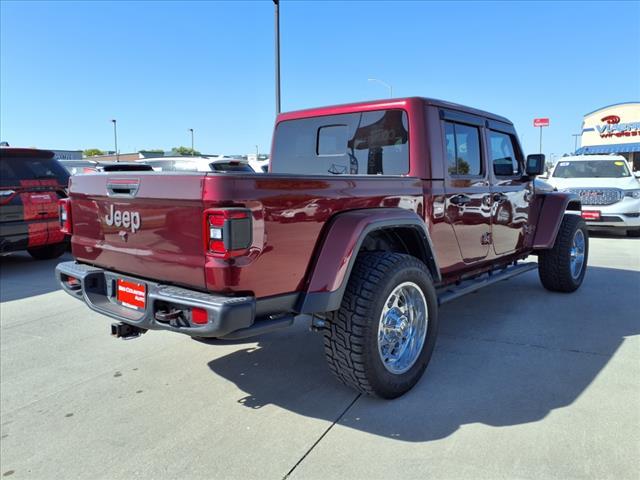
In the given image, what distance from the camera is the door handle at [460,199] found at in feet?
12.7

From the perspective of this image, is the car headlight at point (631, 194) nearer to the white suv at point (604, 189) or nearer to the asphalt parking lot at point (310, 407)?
the white suv at point (604, 189)

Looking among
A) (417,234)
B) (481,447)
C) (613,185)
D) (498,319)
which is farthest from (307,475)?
(613,185)

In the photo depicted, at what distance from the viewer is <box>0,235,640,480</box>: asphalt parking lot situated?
250 cm

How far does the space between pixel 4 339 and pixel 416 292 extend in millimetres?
3735

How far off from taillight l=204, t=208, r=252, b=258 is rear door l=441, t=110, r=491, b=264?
76.0 inches

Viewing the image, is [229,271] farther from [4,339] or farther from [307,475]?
[4,339]

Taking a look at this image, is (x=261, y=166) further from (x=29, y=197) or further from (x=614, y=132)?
(x=614, y=132)

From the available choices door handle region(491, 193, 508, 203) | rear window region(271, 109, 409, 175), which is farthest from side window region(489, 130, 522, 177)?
rear window region(271, 109, 409, 175)

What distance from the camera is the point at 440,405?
3.06 metres

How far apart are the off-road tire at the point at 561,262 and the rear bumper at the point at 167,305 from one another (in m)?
4.21

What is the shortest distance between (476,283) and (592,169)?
9.16m

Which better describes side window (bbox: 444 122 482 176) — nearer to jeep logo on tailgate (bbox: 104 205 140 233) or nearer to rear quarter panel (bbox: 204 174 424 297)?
rear quarter panel (bbox: 204 174 424 297)

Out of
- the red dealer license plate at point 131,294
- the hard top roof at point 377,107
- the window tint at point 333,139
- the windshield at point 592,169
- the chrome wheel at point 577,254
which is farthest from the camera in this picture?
the windshield at point 592,169

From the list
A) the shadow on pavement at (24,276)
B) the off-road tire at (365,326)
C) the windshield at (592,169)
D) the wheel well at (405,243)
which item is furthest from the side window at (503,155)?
the windshield at (592,169)
